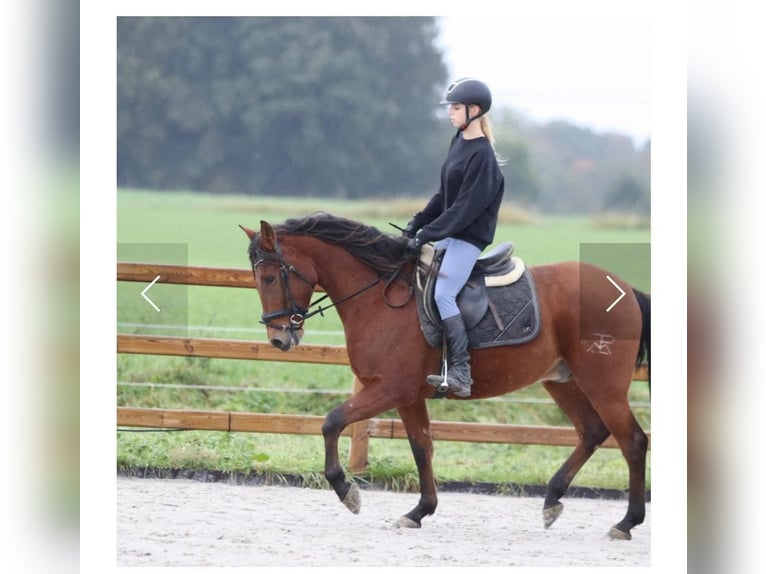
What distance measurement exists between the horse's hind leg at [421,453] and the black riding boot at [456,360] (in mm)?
459

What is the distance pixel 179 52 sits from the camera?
378 inches

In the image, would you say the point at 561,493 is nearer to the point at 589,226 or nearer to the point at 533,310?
the point at 533,310

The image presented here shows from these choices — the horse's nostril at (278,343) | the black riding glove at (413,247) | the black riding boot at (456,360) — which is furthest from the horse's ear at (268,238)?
the black riding boot at (456,360)

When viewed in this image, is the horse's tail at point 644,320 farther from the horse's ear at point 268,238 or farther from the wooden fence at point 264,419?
the horse's ear at point 268,238

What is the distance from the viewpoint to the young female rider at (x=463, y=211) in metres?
6.25

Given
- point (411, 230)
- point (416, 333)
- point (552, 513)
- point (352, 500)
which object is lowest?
point (552, 513)

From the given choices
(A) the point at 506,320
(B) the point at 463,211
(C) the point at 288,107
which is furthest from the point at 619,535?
(C) the point at 288,107

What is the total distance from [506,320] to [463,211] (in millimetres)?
728

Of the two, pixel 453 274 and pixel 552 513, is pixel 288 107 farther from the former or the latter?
pixel 552 513

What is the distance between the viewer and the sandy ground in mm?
6238

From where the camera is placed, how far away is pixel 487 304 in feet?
21.1

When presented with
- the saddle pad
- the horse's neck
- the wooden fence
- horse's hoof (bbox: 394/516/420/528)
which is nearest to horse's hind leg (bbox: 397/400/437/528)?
horse's hoof (bbox: 394/516/420/528)

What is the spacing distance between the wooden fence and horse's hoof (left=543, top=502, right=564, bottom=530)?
117cm
